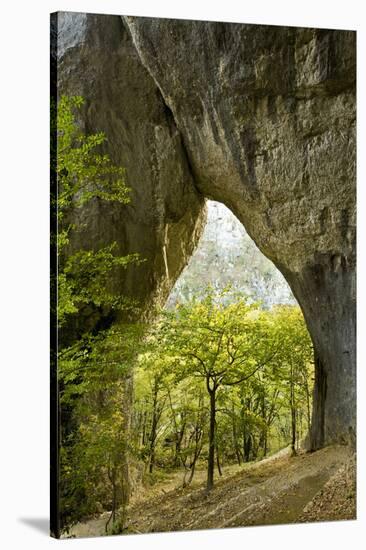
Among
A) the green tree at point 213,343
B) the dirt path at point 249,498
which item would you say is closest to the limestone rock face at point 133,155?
the green tree at point 213,343

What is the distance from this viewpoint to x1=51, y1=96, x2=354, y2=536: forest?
8375mm

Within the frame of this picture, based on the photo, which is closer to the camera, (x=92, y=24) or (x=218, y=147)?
(x=92, y=24)

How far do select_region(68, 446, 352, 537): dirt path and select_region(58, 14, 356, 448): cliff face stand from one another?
26cm

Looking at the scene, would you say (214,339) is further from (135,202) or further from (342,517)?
(342,517)

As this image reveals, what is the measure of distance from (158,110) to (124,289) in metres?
1.69

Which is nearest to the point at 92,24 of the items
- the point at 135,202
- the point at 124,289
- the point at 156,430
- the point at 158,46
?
the point at 158,46

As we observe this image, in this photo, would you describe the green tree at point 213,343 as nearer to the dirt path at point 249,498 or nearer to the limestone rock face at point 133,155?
the dirt path at point 249,498

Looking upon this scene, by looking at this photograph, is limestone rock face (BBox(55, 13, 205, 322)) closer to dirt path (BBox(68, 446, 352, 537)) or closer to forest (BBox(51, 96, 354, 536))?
forest (BBox(51, 96, 354, 536))

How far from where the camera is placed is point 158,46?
9.09m

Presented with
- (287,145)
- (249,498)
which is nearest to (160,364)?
(249,498)

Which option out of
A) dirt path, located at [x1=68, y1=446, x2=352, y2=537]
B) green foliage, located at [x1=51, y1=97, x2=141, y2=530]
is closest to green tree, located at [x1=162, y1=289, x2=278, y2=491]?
dirt path, located at [x1=68, y1=446, x2=352, y2=537]

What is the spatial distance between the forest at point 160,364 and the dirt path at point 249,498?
3.1 inches

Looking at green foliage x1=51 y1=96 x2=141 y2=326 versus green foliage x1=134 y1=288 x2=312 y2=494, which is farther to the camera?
green foliage x1=134 y1=288 x2=312 y2=494

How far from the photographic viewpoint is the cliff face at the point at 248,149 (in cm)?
894
